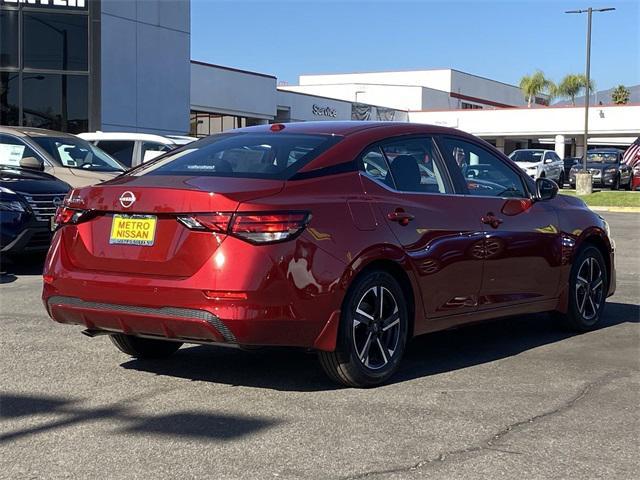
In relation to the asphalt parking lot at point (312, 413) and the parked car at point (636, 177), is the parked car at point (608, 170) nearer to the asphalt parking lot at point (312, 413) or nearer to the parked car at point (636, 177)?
the parked car at point (636, 177)

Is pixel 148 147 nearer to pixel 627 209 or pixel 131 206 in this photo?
pixel 131 206

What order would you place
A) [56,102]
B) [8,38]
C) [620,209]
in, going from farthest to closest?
[56,102]
[620,209]
[8,38]

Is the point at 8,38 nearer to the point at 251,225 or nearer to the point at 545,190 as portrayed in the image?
the point at 545,190

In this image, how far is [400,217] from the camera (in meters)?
5.28

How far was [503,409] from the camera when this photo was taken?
476cm

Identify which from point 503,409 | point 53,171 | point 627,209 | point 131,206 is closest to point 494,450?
point 503,409

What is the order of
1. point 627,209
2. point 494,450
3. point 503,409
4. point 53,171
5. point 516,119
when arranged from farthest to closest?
point 516,119 → point 627,209 → point 53,171 → point 503,409 → point 494,450

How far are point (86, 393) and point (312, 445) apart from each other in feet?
5.26

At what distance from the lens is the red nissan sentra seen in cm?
461

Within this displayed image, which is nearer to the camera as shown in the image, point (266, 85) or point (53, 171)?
point (53, 171)

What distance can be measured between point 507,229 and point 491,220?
199 millimetres

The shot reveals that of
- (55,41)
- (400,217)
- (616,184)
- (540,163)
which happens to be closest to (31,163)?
(400,217)

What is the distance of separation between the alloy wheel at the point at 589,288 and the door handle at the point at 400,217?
7.38ft

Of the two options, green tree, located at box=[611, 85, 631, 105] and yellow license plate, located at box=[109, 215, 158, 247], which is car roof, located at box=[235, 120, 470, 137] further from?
green tree, located at box=[611, 85, 631, 105]
